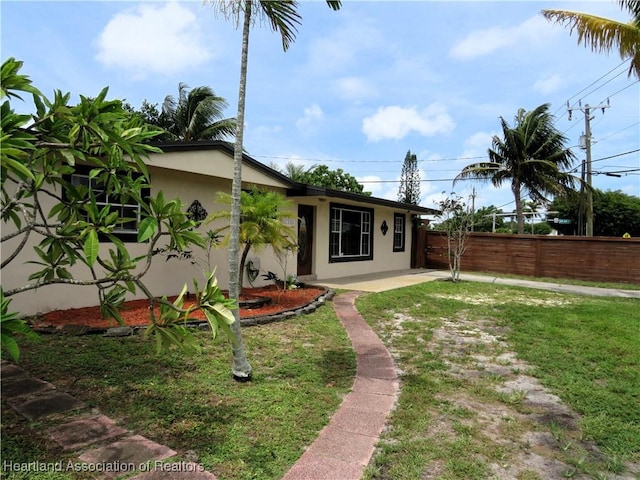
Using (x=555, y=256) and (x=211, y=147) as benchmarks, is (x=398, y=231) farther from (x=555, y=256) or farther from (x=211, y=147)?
(x=211, y=147)

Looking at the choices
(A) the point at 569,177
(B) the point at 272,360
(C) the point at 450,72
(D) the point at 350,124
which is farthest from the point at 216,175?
(A) the point at 569,177

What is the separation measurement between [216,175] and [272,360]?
464cm

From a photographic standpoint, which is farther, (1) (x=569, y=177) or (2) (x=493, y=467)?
(1) (x=569, y=177)

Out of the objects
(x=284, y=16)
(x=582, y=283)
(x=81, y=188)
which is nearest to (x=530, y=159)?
(x=582, y=283)

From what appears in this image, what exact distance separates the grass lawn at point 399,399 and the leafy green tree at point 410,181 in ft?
104

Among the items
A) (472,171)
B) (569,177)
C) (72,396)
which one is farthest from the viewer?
(472,171)

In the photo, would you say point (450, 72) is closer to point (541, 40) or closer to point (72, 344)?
point (541, 40)

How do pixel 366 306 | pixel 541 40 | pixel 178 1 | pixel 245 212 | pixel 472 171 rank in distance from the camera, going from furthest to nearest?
pixel 472 171, pixel 541 40, pixel 366 306, pixel 245 212, pixel 178 1

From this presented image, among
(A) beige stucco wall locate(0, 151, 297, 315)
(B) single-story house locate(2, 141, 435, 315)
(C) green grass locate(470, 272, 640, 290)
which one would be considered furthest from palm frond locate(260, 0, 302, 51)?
(C) green grass locate(470, 272, 640, 290)

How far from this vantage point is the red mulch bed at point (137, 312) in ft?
18.6

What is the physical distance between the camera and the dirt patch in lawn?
262 centimetres

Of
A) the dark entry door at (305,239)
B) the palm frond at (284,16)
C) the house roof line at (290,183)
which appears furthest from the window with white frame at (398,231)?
the palm frond at (284,16)

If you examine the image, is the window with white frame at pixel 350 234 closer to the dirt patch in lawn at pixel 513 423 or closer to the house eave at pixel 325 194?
the house eave at pixel 325 194

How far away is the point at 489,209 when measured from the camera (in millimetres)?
51000
